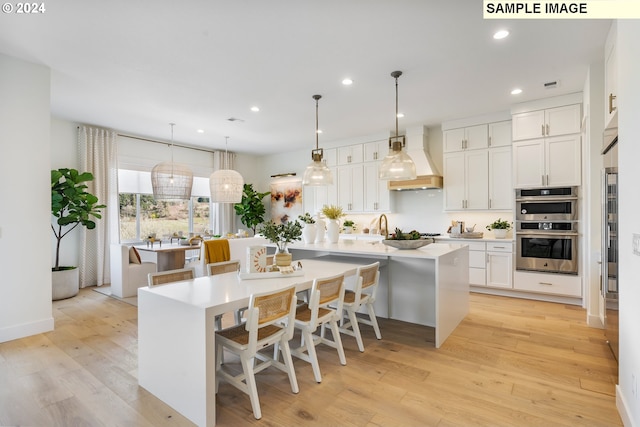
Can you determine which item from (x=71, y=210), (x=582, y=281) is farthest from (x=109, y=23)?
(x=582, y=281)

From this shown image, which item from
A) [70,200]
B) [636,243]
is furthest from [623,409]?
[70,200]

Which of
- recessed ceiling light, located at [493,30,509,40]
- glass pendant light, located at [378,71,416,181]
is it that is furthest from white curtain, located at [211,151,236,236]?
recessed ceiling light, located at [493,30,509,40]

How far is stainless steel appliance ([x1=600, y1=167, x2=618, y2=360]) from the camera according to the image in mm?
2590

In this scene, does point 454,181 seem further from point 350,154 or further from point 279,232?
point 279,232

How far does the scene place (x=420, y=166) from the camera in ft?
18.8

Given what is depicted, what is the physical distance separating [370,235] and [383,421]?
4381 mm

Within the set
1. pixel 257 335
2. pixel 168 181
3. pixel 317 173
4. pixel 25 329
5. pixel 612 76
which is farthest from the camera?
pixel 168 181

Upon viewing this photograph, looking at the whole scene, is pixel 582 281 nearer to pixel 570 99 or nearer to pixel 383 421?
pixel 570 99

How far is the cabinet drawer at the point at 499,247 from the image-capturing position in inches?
187

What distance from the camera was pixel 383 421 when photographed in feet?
6.38

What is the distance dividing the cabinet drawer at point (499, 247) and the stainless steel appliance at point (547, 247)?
0.10m

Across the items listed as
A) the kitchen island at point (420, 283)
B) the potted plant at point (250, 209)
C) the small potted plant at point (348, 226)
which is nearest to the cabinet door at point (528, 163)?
the kitchen island at point (420, 283)

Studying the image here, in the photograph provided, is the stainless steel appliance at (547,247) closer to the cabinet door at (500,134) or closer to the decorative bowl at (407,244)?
the cabinet door at (500,134)

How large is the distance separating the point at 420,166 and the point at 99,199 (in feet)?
18.6
